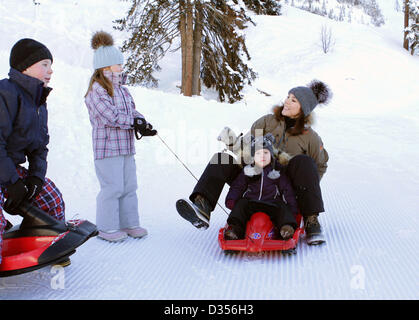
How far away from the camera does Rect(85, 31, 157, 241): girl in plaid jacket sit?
2932 millimetres

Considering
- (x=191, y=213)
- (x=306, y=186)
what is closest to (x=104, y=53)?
(x=191, y=213)

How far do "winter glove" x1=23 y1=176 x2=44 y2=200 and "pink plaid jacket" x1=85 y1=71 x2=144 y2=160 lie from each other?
0.73 meters

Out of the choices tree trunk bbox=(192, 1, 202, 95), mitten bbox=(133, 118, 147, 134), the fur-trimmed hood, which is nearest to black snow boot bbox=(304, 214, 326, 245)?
the fur-trimmed hood

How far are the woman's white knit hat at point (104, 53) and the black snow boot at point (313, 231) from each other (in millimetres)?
1637

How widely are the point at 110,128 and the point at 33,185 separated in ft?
2.82

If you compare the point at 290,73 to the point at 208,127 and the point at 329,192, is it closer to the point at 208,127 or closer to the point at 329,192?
the point at 208,127

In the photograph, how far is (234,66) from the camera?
1166 cm

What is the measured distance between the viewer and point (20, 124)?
85.3 inches

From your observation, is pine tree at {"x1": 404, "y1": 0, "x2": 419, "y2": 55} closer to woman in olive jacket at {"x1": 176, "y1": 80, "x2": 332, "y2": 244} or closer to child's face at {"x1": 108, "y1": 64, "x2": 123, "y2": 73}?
woman in olive jacket at {"x1": 176, "y1": 80, "x2": 332, "y2": 244}

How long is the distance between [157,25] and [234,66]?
94.3 inches

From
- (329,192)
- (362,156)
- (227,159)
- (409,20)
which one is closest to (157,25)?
(362,156)

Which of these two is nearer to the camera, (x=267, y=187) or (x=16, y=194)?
(x=16, y=194)

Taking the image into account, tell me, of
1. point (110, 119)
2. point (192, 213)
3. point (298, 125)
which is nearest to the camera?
point (192, 213)

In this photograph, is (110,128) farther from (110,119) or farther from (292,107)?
(292,107)
